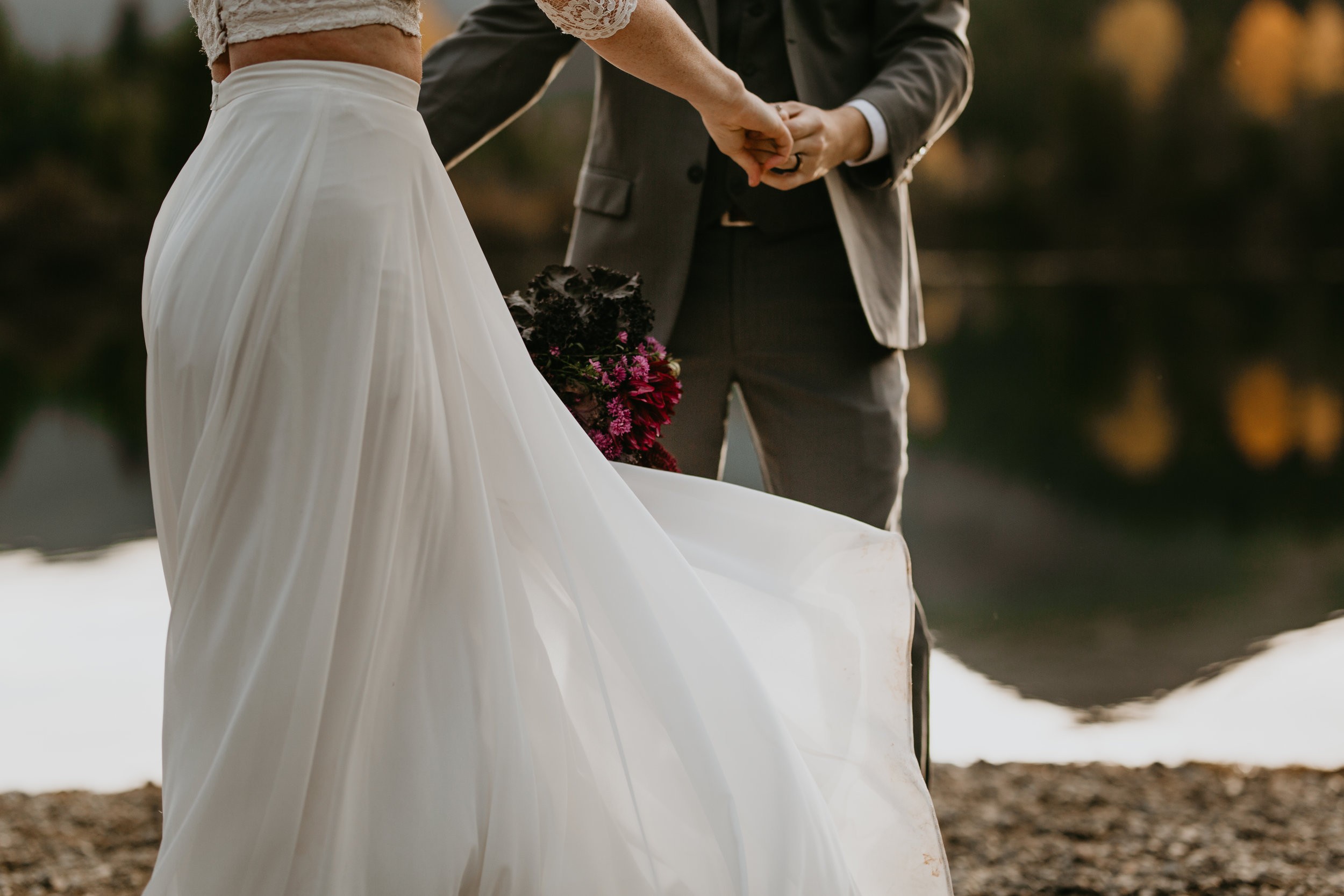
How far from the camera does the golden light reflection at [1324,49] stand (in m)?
20.1

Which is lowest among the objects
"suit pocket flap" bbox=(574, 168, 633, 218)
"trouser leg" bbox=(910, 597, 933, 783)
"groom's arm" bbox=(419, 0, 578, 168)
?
"trouser leg" bbox=(910, 597, 933, 783)

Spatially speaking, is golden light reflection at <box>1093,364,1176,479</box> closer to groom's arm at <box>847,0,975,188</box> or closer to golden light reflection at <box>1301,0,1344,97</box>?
groom's arm at <box>847,0,975,188</box>

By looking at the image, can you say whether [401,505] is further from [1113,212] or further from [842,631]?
[1113,212]

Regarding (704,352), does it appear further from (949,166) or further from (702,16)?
(949,166)

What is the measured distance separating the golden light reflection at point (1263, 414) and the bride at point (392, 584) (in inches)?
300

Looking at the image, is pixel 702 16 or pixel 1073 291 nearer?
pixel 702 16

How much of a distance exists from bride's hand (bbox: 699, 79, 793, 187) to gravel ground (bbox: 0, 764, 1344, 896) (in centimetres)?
154

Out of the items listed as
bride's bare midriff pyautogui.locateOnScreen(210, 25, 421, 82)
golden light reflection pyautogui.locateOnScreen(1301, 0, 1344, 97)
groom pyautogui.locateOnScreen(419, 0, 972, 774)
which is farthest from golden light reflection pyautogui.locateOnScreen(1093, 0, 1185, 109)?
bride's bare midriff pyautogui.locateOnScreen(210, 25, 421, 82)

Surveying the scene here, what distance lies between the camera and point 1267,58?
819 inches

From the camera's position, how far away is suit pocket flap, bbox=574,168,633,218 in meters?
1.84

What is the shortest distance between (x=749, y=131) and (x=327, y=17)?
612 millimetres

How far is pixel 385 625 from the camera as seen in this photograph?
1115 millimetres

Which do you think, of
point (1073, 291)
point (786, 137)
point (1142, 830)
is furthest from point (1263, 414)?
point (1073, 291)

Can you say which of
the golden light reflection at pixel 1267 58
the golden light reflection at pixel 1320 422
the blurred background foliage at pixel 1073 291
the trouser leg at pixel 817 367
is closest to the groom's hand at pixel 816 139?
the trouser leg at pixel 817 367
